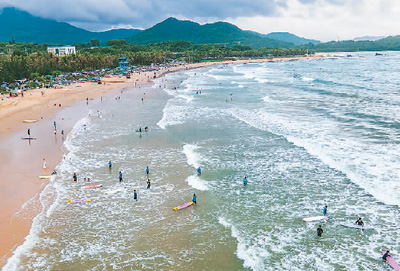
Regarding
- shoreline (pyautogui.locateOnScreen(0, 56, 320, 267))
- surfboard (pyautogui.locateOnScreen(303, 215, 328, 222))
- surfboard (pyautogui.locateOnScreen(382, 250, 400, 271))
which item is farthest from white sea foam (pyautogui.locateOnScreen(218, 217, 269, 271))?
shoreline (pyautogui.locateOnScreen(0, 56, 320, 267))

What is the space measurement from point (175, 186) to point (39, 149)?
54.1ft

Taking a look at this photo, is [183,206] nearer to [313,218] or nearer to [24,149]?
[313,218]

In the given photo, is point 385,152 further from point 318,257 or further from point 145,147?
point 145,147

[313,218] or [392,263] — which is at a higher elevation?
[313,218]

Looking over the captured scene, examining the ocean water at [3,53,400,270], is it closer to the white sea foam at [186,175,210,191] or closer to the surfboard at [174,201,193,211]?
the white sea foam at [186,175,210,191]

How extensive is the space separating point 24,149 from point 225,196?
70.1 feet

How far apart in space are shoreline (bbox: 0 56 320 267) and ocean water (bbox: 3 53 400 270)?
95 centimetres

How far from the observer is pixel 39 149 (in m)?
32.2

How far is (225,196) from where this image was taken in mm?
22562

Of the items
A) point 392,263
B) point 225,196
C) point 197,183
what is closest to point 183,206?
point 225,196

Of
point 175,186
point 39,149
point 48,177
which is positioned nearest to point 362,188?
point 175,186

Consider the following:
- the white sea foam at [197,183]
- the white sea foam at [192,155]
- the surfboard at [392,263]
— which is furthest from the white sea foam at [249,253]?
the white sea foam at [192,155]

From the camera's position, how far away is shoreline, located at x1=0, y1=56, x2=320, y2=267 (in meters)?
18.4

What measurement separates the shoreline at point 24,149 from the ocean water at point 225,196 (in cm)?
95
